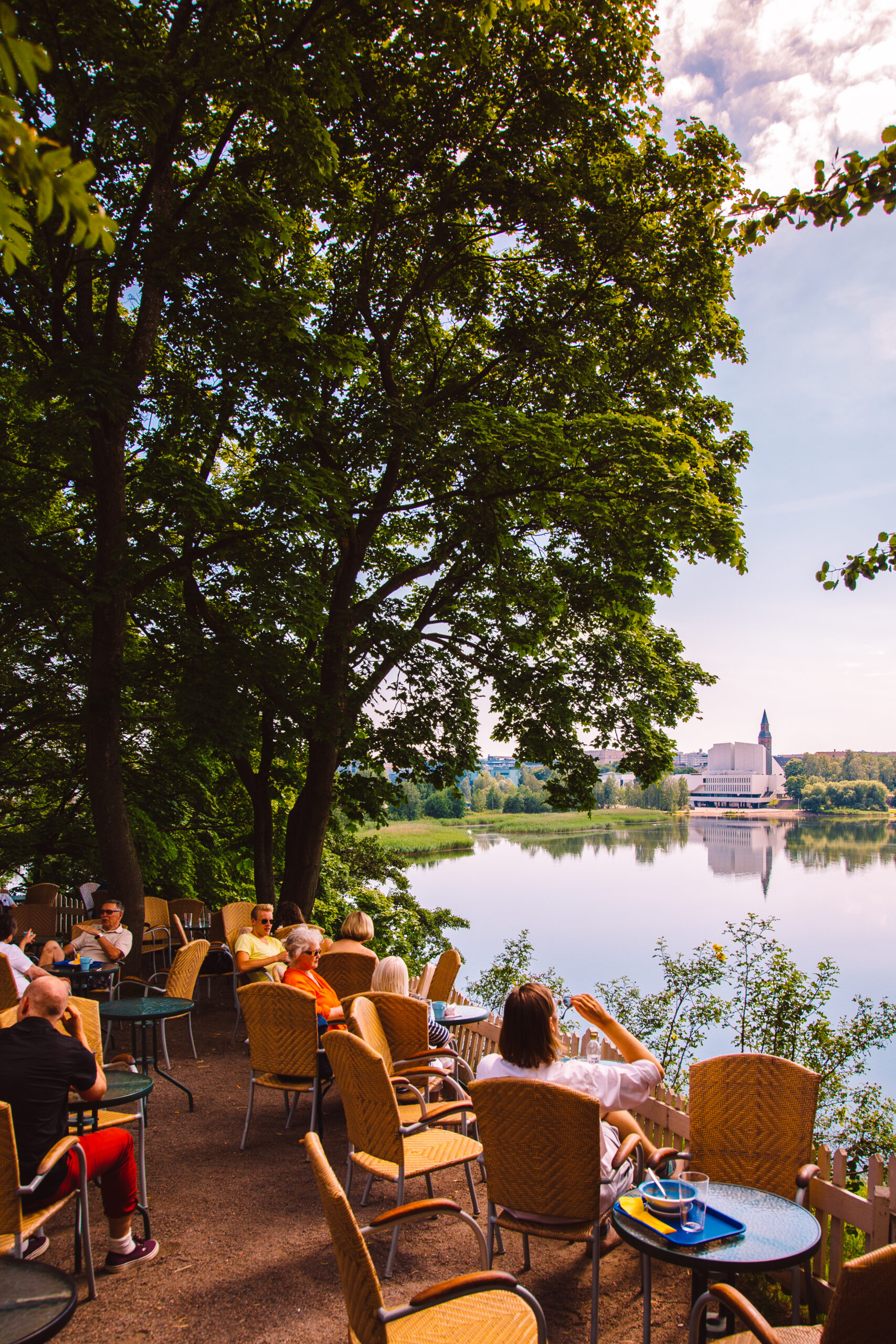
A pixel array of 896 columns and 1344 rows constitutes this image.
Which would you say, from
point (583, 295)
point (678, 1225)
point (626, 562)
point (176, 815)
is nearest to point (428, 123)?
point (583, 295)

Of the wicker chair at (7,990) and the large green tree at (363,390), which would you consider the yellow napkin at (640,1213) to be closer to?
the wicker chair at (7,990)

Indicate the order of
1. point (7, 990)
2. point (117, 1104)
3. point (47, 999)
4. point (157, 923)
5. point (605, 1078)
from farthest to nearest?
point (157, 923), point (7, 990), point (117, 1104), point (605, 1078), point (47, 999)

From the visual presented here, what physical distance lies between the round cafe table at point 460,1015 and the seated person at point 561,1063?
1963mm

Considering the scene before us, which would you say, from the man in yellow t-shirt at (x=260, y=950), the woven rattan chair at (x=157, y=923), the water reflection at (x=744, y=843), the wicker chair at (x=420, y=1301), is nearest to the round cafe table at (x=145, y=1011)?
the man in yellow t-shirt at (x=260, y=950)

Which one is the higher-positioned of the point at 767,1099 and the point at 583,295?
the point at 583,295

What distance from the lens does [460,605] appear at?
40.6 ft

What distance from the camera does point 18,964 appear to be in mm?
5801

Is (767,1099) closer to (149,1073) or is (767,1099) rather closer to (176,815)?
(149,1073)

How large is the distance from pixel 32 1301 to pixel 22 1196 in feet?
3.68

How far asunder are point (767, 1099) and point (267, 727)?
797 centimetres

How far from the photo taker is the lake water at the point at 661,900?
17.1 m

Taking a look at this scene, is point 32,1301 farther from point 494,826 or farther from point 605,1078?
point 494,826

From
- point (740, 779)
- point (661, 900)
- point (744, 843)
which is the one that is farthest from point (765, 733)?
point (661, 900)

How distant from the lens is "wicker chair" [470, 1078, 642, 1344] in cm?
285
